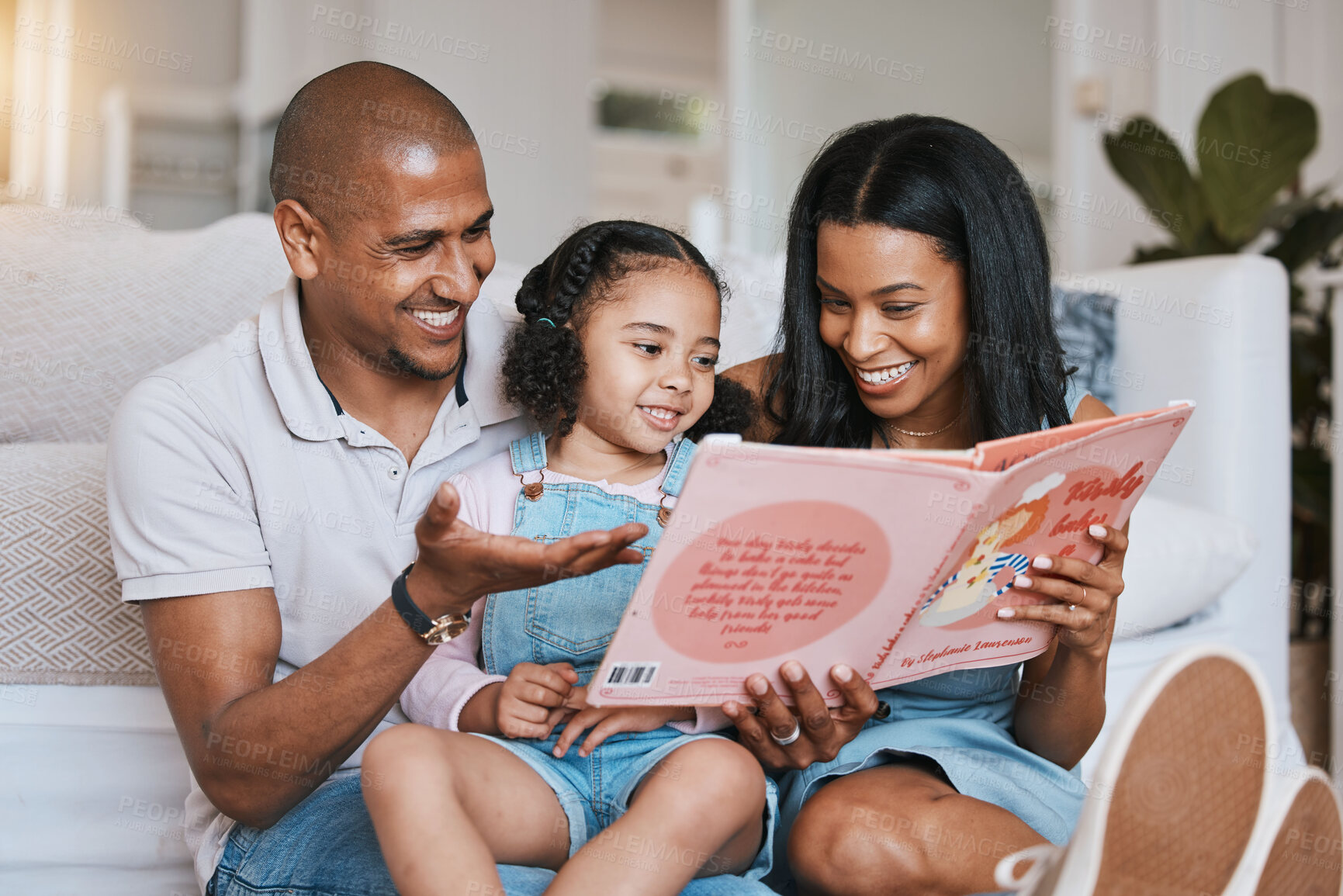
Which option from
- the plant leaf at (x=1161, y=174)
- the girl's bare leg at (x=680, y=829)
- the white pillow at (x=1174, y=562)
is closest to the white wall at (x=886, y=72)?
the plant leaf at (x=1161, y=174)

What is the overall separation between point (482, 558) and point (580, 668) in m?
0.36

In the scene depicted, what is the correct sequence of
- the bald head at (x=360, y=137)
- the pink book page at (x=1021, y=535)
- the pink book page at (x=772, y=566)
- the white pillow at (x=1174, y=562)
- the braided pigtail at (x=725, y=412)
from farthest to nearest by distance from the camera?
the white pillow at (x=1174, y=562) → the braided pigtail at (x=725, y=412) → the bald head at (x=360, y=137) → the pink book page at (x=1021, y=535) → the pink book page at (x=772, y=566)

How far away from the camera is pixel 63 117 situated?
3.82 metres

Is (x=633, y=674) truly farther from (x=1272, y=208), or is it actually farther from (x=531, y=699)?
(x=1272, y=208)

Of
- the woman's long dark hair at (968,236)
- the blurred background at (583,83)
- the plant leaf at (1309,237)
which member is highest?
the blurred background at (583,83)

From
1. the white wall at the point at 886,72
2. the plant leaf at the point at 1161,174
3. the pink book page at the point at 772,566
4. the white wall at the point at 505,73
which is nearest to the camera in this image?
the pink book page at the point at 772,566

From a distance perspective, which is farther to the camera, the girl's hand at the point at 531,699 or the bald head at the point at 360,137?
the bald head at the point at 360,137

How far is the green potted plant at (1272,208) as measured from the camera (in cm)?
235

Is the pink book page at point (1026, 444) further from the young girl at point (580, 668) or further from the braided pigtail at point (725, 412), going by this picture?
the braided pigtail at point (725, 412)

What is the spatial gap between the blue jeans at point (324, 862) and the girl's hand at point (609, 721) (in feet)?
0.37

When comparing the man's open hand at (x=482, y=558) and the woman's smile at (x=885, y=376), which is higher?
the woman's smile at (x=885, y=376)

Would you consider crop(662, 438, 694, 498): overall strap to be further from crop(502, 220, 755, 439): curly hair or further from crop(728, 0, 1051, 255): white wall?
crop(728, 0, 1051, 255): white wall

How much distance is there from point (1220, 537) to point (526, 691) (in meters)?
1.24

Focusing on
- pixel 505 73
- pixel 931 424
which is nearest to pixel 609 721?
pixel 931 424
